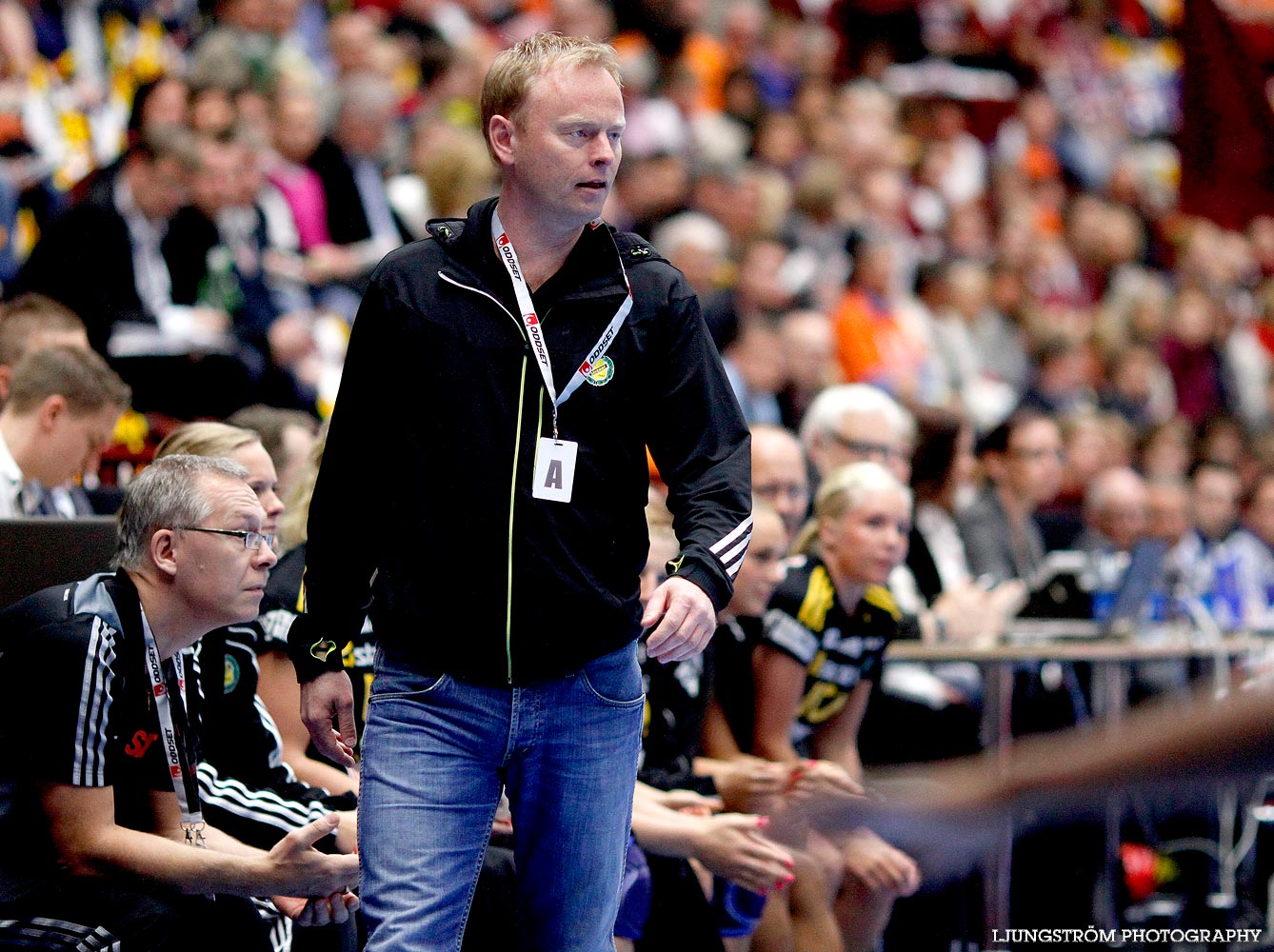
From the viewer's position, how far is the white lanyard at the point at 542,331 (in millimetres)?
2924

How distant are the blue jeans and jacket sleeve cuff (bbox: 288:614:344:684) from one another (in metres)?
0.09

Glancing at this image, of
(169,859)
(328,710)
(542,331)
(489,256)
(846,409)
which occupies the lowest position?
(169,859)

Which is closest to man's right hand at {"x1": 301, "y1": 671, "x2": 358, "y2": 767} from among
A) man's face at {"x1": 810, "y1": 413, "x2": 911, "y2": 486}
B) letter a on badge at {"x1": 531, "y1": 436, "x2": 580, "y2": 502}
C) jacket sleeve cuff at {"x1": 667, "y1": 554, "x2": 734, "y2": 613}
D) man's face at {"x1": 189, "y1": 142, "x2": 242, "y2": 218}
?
letter a on badge at {"x1": 531, "y1": 436, "x2": 580, "y2": 502}

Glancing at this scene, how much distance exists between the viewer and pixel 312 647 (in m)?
3.02

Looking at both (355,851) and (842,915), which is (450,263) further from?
(842,915)

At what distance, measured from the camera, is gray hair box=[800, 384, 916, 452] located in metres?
6.48

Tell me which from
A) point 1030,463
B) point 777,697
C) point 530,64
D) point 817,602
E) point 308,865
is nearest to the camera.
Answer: point 530,64

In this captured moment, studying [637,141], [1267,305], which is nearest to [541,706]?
[637,141]

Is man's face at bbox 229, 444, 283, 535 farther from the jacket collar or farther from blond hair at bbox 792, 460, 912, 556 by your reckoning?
blond hair at bbox 792, 460, 912, 556

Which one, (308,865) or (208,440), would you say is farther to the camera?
(208,440)

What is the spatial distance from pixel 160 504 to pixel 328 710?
2.72 feet

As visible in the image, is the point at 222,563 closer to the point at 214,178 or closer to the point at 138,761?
the point at 138,761

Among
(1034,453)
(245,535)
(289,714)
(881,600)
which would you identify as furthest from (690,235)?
(245,535)

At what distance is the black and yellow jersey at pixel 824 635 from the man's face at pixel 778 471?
392 millimetres
